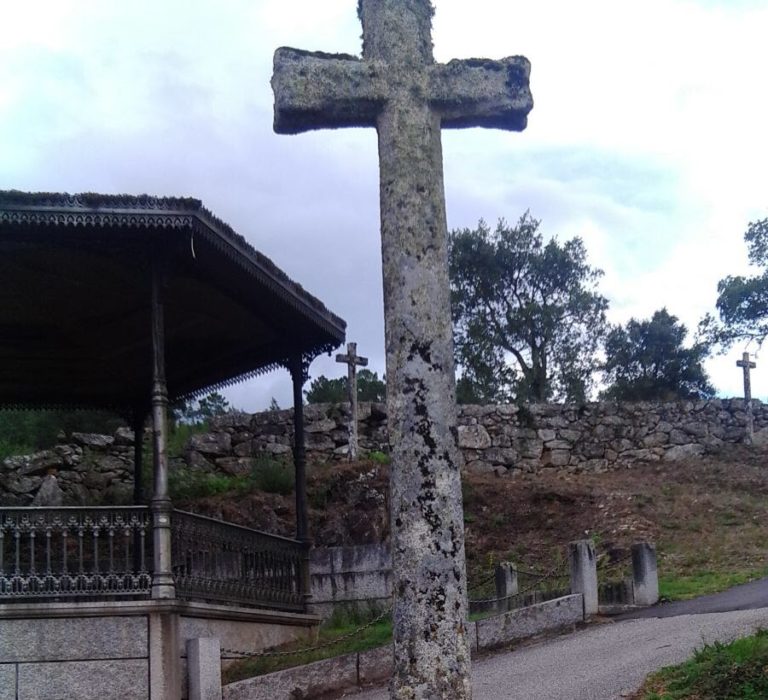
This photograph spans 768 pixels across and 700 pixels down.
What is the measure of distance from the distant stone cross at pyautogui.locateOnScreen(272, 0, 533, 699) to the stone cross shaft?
23133mm

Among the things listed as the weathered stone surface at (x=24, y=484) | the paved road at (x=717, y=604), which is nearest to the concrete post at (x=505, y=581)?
the paved road at (x=717, y=604)

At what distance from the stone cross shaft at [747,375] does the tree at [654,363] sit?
383 centimetres

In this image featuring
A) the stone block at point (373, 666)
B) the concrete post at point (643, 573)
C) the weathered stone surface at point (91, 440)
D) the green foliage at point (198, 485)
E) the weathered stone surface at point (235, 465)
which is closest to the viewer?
the stone block at point (373, 666)

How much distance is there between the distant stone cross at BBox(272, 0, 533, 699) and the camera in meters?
4.82

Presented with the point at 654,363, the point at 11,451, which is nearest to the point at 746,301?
the point at 654,363

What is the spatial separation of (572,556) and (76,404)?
25.1 ft

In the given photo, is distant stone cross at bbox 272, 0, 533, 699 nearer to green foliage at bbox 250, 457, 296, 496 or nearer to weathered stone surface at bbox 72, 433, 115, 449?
green foliage at bbox 250, 457, 296, 496

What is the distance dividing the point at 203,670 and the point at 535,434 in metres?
16.1

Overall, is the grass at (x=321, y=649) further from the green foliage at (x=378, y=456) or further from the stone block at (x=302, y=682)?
the green foliage at (x=378, y=456)

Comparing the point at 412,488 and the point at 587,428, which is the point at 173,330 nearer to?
the point at 412,488

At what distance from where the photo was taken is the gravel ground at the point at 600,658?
10273 millimetres

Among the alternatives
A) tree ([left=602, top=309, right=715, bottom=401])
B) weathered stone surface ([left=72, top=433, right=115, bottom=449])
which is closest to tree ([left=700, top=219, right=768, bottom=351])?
tree ([left=602, top=309, right=715, bottom=401])

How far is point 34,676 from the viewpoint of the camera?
9.96 metres

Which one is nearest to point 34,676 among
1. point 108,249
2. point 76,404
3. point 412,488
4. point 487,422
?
point 108,249
